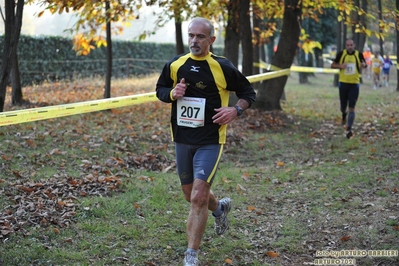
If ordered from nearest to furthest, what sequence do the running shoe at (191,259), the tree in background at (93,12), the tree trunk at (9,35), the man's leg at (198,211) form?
the running shoe at (191,259) < the man's leg at (198,211) < the tree trunk at (9,35) < the tree in background at (93,12)

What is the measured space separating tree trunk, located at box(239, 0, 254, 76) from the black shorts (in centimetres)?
1102

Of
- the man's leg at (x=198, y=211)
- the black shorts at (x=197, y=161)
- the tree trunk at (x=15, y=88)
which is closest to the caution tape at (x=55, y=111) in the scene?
the black shorts at (x=197, y=161)

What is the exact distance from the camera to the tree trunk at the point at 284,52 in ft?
53.9

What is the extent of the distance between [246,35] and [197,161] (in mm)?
11647

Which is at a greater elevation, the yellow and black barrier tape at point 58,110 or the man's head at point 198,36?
the man's head at point 198,36

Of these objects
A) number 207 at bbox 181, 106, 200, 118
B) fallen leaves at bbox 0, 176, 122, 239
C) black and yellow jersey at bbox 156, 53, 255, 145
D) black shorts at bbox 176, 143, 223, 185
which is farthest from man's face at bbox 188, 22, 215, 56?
fallen leaves at bbox 0, 176, 122, 239

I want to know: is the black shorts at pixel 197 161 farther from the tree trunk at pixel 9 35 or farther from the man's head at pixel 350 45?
the man's head at pixel 350 45

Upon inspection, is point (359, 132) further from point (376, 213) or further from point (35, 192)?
point (35, 192)

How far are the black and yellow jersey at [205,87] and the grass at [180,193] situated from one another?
→ 1323 mm

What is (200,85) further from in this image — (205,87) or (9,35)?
(9,35)

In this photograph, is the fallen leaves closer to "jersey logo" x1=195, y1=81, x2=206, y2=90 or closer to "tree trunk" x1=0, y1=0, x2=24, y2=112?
"tree trunk" x1=0, y1=0, x2=24, y2=112

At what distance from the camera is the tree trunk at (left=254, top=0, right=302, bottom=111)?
53.9ft

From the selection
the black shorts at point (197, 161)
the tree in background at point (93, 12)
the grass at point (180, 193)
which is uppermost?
the tree in background at point (93, 12)

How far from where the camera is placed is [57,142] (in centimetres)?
1096
